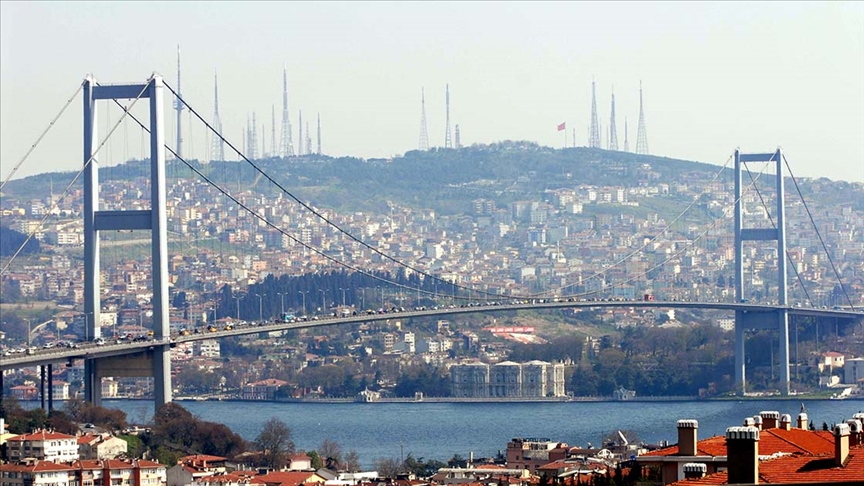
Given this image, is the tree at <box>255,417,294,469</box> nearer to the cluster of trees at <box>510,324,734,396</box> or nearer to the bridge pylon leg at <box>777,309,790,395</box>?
the bridge pylon leg at <box>777,309,790,395</box>

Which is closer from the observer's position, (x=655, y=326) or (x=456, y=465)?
(x=456, y=465)

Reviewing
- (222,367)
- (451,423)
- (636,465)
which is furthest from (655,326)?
(636,465)

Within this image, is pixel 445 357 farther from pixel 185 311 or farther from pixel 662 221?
pixel 662 221

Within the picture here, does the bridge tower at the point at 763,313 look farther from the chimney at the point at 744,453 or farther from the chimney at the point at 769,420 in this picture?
the chimney at the point at 744,453

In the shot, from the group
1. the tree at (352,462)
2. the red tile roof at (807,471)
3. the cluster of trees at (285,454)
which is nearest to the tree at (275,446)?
the cluster of trees at (285,454)

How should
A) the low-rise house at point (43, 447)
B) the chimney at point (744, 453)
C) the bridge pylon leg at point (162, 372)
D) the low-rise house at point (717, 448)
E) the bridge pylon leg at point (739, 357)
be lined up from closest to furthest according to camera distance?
1. the chimney at point (744, 453)
2. the low-rise house at point (717, 448)
3. the low-rise house at point (43, 447)
4. the bridge pylon leg at point (162, 372)
5. the bridge pylon leg at point (739, 357)
